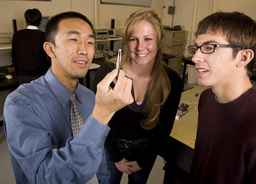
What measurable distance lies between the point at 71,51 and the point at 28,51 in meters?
2.04

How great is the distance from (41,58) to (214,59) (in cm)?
246

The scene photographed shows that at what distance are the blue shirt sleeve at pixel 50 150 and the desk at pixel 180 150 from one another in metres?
0.67

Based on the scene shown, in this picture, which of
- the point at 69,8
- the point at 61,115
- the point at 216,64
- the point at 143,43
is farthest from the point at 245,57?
the point at 69,8

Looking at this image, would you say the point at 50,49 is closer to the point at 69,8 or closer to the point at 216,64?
the point at 216,64

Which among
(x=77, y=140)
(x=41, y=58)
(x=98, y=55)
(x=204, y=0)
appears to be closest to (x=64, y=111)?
(x=77, y=140)

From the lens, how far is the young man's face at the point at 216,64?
35.8 inches

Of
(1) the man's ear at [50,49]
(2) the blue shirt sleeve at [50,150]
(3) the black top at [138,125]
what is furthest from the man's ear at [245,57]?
(1) the man's ear at [50,49]

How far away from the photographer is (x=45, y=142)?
28.0 inches

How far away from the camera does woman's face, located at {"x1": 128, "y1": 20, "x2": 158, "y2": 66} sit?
124 cm

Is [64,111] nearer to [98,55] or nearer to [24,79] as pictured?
[24,79]

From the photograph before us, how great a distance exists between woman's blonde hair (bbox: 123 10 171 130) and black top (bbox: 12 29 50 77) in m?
1.77

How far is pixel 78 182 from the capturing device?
688mm

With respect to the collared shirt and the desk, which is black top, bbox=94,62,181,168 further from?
the collared shirt

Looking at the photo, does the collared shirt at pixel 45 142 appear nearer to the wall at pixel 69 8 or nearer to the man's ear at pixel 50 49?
the man's ear at pixel 50 49
